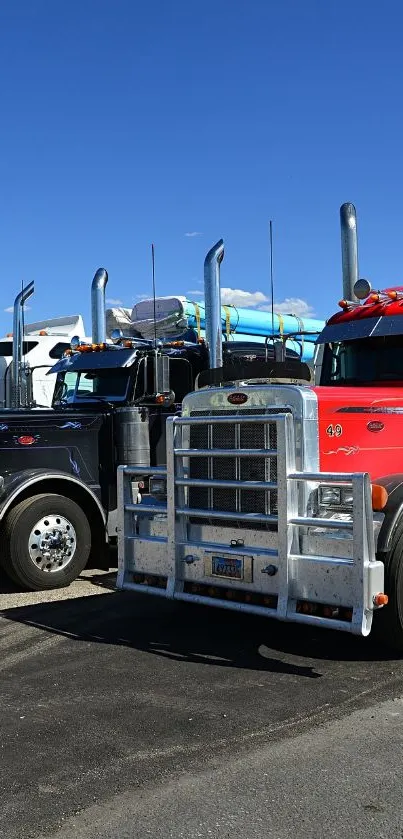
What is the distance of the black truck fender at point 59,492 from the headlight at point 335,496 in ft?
10.7

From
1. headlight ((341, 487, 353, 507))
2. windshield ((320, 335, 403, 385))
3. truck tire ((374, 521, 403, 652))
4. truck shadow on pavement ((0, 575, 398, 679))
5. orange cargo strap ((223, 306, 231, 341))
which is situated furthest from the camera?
orange cargo strap ((223, 306, 231, 341))

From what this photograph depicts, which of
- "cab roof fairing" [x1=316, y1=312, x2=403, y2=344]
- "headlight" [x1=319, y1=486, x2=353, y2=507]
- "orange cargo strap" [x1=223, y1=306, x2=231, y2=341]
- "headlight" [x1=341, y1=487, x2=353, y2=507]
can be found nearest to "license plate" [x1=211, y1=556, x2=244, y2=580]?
"headlight" [x1=319, y1=486, x2=353, y2=507]

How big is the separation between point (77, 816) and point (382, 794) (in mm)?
1323

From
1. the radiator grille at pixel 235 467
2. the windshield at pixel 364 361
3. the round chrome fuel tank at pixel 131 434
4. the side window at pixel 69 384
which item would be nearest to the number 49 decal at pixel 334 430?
the radiator grille at pixel 235 467

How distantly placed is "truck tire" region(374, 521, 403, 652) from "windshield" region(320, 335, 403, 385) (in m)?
1.97

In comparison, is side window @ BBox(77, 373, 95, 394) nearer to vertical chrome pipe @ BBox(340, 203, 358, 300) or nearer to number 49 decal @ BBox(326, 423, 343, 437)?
vertical chrome pipe @ BBox(340, 203, 358, 300)

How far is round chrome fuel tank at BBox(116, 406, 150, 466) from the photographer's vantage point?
8898mm

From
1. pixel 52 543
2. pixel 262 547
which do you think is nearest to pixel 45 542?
pixel 52 543

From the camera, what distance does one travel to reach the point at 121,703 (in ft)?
16.8

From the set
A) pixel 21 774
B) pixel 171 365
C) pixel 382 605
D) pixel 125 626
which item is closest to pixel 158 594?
pixel 125 626

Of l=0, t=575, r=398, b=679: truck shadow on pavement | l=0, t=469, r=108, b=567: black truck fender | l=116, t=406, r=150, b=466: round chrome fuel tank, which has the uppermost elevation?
l=116, t=406, r=150, b=466: round chrome fuel tank

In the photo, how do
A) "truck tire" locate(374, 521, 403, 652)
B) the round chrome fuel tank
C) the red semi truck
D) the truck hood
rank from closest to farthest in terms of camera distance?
the red semi truck, "truck tire" locate(374, 521, 403, 652), the truck hood, the round chrome fuel tank

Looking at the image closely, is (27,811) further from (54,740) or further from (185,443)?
(185,443)

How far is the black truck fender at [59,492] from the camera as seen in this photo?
8.12m
